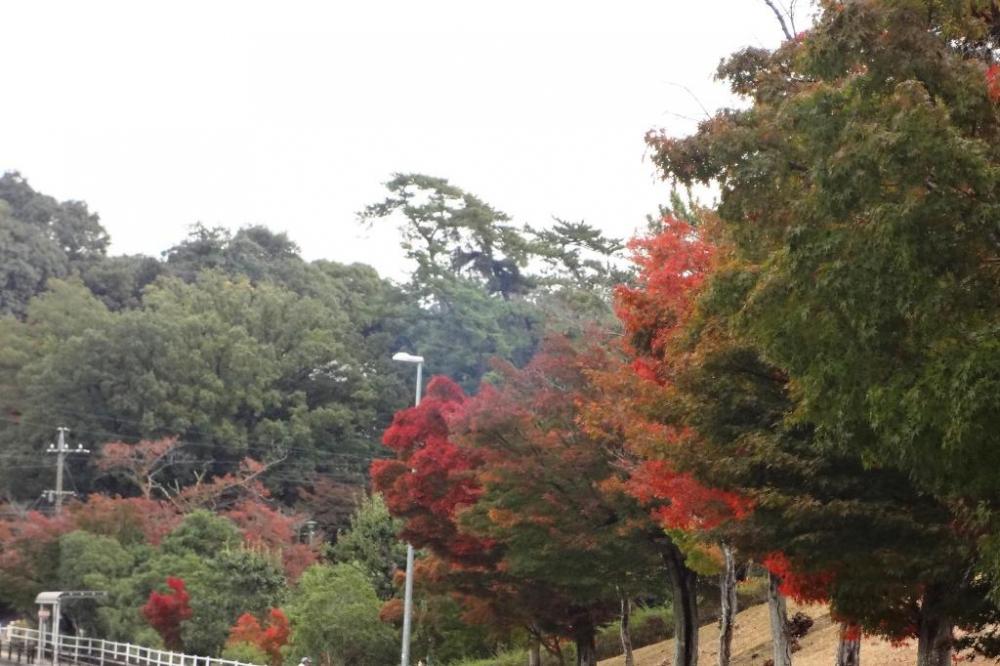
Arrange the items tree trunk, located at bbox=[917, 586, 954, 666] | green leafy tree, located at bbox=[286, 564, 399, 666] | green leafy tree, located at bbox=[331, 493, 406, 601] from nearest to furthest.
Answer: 1. tree trunk, located at bbox=[917, 586, 954, 666]
2. green leafy tree, located at bbox=[286, 564, 399, 666]
3. green leafy tree, located at bbox=[331, 493, 406, 601]

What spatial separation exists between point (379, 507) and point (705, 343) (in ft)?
104

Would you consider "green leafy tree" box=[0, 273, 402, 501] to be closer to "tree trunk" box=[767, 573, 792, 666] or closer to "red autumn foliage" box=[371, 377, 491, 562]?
"red autumn foliage" box=[371, 377, 491, 562]

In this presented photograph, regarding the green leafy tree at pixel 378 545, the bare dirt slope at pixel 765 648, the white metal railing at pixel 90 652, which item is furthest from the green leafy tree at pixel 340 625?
the green leafy tree at pixel 378 545

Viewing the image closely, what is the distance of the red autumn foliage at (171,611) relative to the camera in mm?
44875

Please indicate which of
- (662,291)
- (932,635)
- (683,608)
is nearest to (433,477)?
(683,608)

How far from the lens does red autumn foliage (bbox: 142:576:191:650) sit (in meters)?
44.9

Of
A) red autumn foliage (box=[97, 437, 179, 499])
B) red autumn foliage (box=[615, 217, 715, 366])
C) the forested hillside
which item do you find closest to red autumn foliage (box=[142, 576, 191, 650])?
the forested hillside

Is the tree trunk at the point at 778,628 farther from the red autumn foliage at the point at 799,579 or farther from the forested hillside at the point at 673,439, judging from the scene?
the red autumn foliage at the point at 799,579

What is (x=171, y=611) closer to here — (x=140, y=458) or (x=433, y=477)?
(x=433, y=477)

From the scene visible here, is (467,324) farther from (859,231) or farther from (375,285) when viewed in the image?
(859,231)

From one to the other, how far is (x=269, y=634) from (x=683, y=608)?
18.1 meters

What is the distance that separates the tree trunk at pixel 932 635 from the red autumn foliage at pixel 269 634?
25.5m

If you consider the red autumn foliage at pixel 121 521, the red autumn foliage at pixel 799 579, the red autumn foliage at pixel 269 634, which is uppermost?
the red autumn foliage at pixel 121 521

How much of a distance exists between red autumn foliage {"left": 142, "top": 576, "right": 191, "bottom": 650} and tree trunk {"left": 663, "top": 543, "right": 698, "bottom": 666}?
22.5 m
